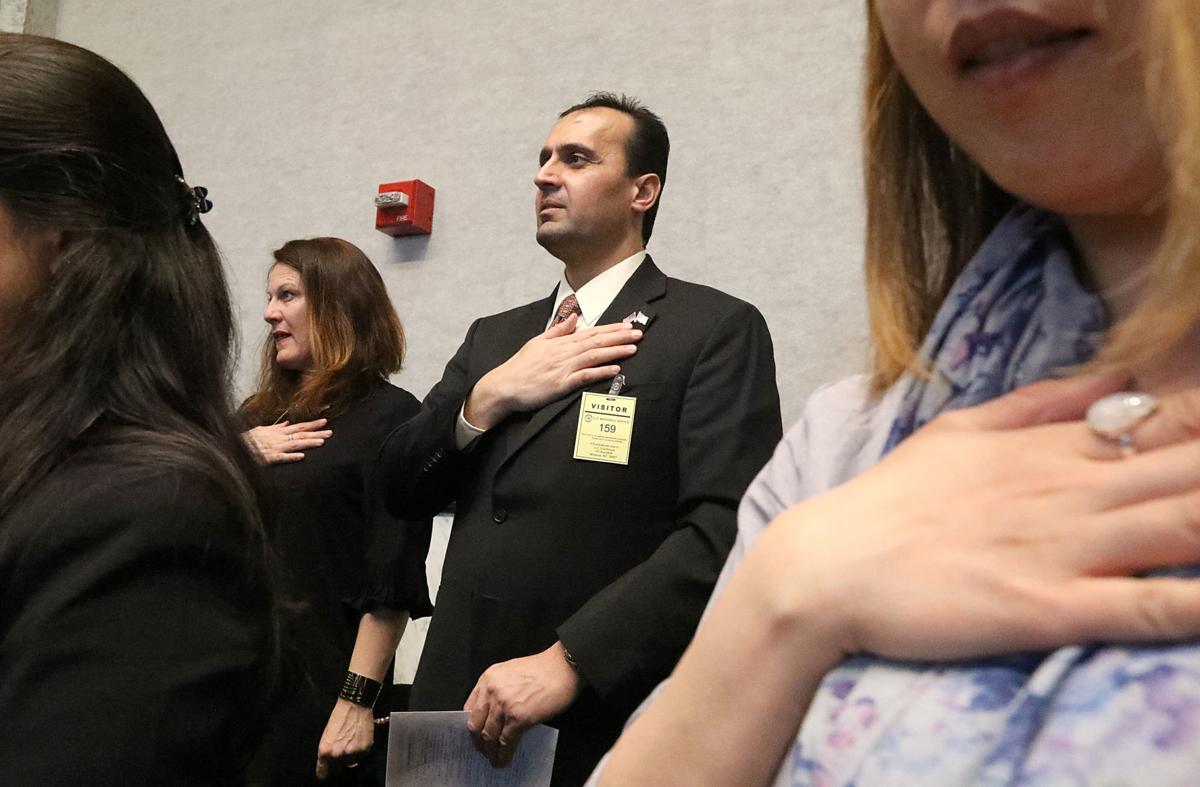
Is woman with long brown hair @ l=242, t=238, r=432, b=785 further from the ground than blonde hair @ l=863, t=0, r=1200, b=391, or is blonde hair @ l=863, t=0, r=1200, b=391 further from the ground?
blonde hair @ l=863, t=0, r=1200, b=391

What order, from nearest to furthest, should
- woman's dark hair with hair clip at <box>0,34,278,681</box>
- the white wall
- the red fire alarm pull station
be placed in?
1. woman's dark hair with hair clip at <box>0,34,278,681</box>
2. the white wall
3. the red fire alarm pull station

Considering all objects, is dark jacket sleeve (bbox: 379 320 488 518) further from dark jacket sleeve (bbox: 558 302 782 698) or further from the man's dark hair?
the man's dark hair

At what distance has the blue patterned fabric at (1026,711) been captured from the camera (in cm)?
39

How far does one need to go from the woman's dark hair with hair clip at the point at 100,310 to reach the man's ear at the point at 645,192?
3.73 feet

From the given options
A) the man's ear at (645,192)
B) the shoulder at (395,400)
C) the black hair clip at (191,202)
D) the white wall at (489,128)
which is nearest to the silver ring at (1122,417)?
the black hair clip at (191,202)

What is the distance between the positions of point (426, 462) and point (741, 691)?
54.6 inches

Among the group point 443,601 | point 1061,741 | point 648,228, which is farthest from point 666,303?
point 1061,741

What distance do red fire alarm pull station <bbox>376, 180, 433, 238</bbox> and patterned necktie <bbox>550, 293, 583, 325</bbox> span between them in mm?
1779

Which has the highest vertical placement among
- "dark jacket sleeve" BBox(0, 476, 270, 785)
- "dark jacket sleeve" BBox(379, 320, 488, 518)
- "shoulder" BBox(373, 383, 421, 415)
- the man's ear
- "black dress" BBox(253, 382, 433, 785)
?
the man's ear

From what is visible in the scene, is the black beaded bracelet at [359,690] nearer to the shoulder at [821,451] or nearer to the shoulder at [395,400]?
the shoulder at [395,400]

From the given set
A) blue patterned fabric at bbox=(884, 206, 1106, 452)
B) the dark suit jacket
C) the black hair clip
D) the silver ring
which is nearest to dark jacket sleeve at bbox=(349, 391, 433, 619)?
the dark suit jacket

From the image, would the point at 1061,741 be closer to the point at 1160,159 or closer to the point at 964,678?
the point at 964,678

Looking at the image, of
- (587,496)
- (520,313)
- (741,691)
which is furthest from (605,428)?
(741,691)

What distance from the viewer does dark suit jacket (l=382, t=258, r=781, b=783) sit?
1507 mm
